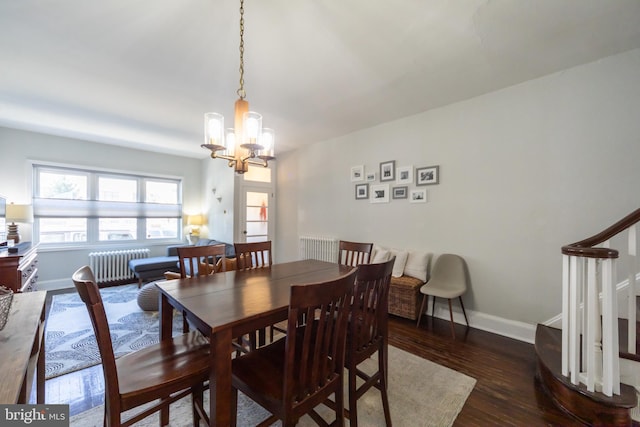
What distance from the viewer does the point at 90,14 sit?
170 centimetres

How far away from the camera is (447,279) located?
2963mm

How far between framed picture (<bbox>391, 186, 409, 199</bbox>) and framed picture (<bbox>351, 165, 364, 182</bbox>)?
583mm

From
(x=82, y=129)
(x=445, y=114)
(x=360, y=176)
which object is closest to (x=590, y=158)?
(x=445, y=114)

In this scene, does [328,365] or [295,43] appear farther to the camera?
[295,43]

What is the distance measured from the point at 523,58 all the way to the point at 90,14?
11.0ft

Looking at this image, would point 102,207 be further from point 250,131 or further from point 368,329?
point 368,329

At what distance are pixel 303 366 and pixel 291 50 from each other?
2.22 meters

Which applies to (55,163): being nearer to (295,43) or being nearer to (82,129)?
(82,129)

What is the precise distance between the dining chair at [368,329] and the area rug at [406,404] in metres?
0.20

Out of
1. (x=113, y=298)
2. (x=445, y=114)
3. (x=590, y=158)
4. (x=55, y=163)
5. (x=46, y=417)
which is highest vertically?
(x=445, y=114)

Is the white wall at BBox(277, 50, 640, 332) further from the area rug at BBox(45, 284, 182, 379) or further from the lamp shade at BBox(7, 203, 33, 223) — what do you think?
the lamp shade at BBox(7, 203, 33, 223)

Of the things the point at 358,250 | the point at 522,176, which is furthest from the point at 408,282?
the point at 522,176

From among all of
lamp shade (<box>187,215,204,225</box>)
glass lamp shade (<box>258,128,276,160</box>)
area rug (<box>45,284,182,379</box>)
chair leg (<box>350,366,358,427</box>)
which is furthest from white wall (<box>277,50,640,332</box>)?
lamp shade (<box>187,215,204,225</box>)

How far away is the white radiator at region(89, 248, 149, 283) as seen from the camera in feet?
15.0
